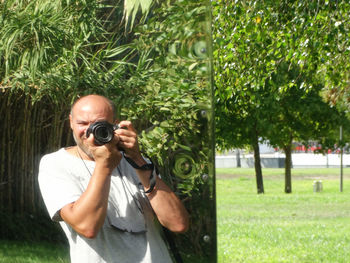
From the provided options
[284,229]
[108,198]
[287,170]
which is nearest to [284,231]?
[284,229]

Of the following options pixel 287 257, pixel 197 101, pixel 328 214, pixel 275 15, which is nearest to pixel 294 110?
pixel 328 214

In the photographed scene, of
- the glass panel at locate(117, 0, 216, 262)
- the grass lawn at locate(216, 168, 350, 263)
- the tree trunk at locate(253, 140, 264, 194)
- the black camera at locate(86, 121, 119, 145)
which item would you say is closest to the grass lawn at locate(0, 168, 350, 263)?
the grass lawn at locate(216, 168, 350, 263)

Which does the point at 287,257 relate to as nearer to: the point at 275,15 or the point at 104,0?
the point at 275,15

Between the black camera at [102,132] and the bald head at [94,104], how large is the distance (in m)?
0.12

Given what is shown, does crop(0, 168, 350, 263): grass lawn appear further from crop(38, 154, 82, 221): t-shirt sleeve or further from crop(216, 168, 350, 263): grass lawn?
crop(38, 154, 82, 221): t-shirt sleeve

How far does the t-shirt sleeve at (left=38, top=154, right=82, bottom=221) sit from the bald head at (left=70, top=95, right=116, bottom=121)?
16 cm

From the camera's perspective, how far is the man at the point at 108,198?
1750 mm

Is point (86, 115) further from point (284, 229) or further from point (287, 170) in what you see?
point (287, 170)

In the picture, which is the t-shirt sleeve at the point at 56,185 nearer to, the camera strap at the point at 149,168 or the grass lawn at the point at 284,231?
the camera strap at the point at 149,168

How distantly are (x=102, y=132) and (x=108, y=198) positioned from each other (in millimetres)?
191

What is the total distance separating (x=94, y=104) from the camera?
186cm

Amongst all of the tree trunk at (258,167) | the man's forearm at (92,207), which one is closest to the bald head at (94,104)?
the man's forearm at (92,207)

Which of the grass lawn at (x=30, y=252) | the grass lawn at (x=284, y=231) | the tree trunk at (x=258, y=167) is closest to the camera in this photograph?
the grass lawn at (x=30, y=252)

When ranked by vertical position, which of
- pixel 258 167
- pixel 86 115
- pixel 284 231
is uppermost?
pixel 86 115
